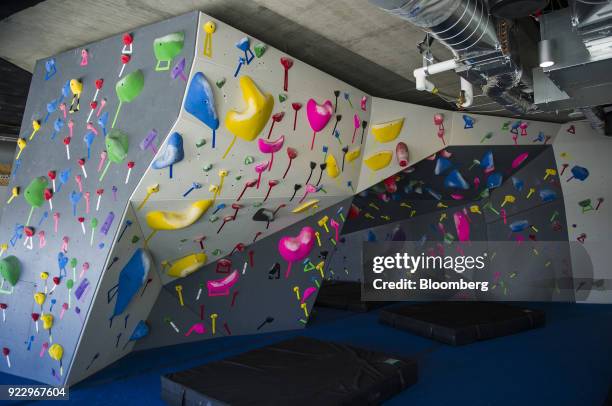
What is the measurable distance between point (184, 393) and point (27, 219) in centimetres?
253

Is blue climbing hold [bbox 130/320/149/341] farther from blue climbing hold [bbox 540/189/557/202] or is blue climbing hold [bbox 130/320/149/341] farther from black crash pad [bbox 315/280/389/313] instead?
blue climbing hold [bbox 540/189/557/202]

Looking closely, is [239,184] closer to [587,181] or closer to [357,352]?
[357,352]

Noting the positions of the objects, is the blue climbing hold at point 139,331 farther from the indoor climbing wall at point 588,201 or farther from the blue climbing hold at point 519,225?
the indoor climbing wall at point 588,201

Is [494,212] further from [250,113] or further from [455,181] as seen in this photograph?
[250,113]

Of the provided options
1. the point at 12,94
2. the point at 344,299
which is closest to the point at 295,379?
the point at 344,299

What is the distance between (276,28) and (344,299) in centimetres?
495

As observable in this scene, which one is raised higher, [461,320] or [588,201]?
[588,201]

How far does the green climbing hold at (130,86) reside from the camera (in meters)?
3.90

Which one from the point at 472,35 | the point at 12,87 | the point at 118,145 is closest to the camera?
the point at 472,35

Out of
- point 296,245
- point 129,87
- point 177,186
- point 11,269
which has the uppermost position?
point 129,87

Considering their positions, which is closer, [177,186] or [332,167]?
[177,186]

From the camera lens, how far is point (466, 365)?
4680 millimetres

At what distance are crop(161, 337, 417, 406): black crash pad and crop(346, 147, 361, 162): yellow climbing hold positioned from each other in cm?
230

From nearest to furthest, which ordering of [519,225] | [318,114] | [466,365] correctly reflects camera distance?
[466,365] < [318,114] < [519,225]
